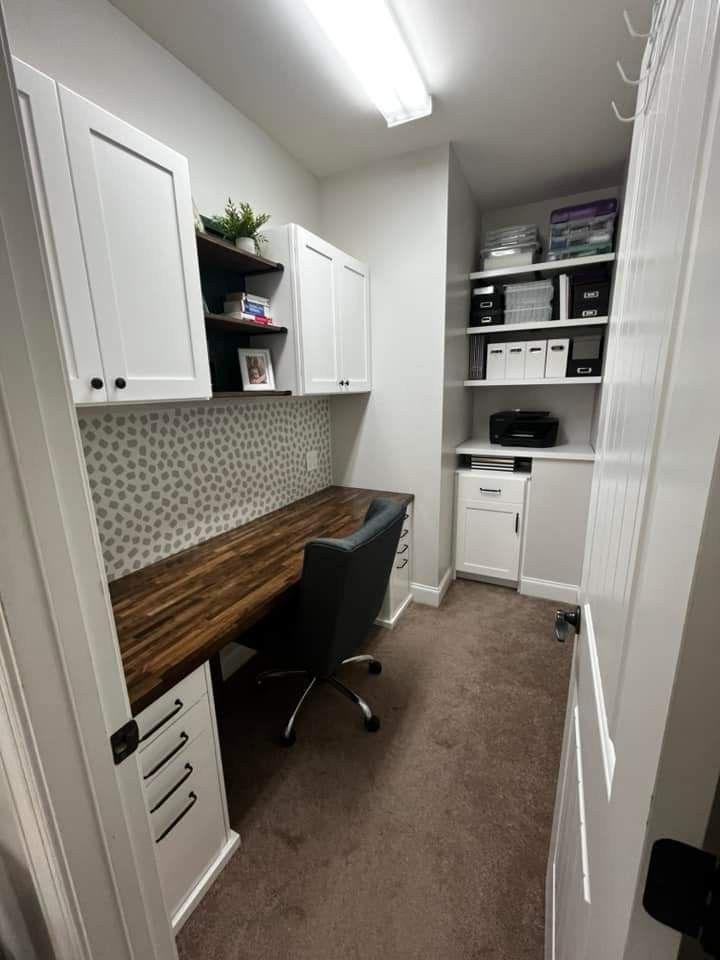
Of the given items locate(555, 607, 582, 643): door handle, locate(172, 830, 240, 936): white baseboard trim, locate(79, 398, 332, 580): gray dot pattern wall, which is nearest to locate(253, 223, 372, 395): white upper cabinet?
locate(79, 398, 332, 580): gray dot pattern wall

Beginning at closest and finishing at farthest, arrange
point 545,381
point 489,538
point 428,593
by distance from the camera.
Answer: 1. point 545,381
2. point 428,593
3. point 489,538

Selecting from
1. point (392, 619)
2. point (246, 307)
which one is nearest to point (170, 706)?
point (246, 307)

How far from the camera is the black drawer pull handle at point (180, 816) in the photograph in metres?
1.03

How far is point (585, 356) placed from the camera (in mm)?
2486

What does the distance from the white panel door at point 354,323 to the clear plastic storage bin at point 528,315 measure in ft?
3.21

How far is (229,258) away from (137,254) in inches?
21.1

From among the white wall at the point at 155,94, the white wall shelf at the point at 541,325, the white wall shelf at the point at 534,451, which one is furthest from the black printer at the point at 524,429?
the white wall at the point at 155,94

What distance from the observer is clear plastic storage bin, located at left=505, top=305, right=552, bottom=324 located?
254 centimetres

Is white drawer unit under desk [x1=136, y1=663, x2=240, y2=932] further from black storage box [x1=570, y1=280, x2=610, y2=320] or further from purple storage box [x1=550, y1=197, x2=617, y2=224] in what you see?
purple storage box [x1=550, y1=197, x2=617, y2=224]

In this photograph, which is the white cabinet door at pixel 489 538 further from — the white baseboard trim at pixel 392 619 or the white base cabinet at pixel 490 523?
the white baseboard trim at pixel 392 619

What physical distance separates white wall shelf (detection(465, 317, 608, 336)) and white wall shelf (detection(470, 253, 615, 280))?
31 cm

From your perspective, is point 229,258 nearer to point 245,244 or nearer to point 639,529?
point 245,244

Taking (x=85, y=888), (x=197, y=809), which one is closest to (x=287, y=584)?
(x=197, y=809)

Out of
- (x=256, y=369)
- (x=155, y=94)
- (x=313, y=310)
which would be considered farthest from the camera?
(x=313, y=310)
